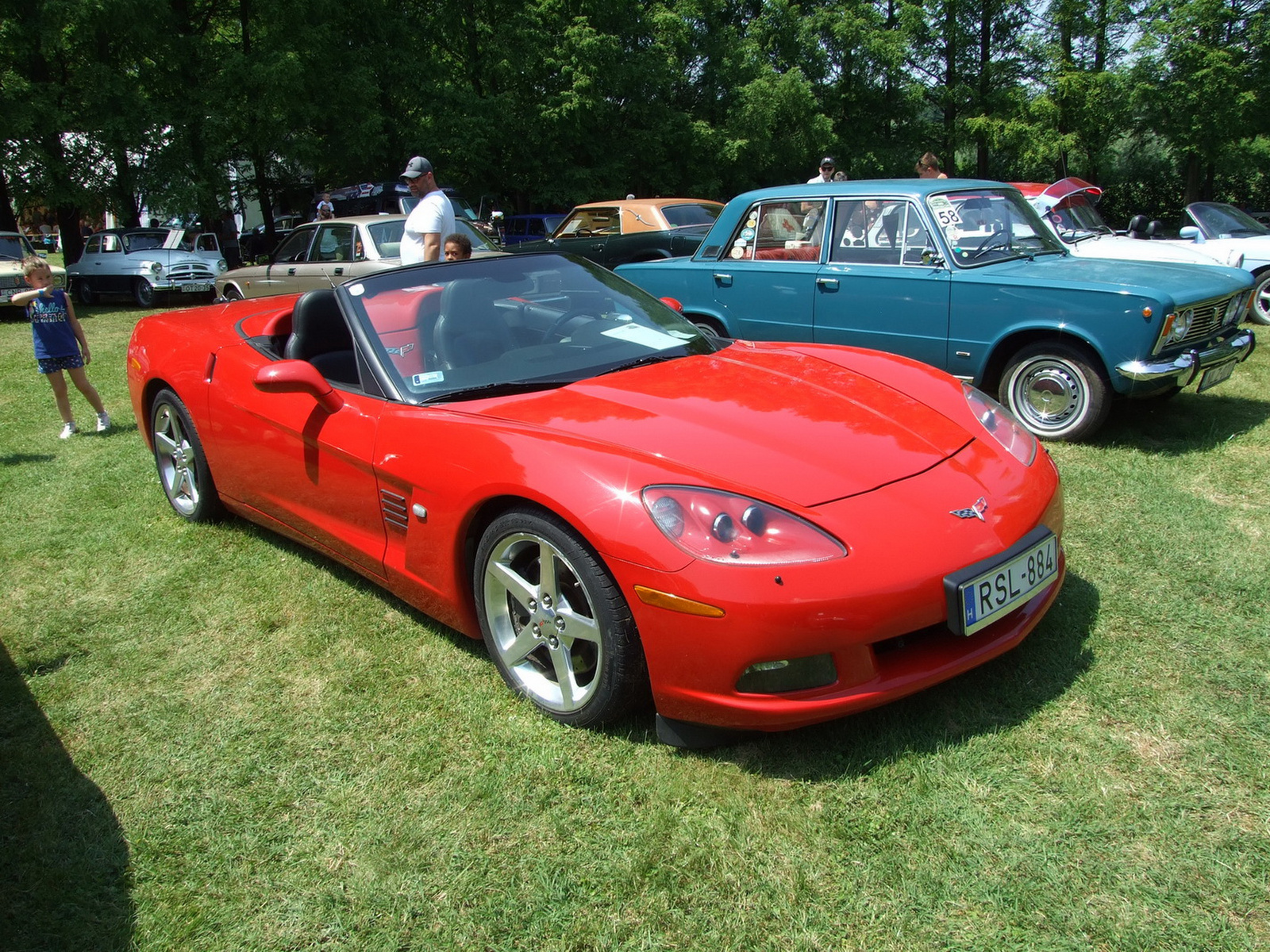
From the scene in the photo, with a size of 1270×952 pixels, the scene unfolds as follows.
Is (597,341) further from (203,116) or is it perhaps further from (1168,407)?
(203,116)

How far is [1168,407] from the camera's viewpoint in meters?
6.05

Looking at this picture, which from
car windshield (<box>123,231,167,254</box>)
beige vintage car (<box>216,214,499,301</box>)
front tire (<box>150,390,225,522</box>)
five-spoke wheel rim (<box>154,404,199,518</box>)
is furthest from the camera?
car windshield (<box>123,231,167,254</box>)

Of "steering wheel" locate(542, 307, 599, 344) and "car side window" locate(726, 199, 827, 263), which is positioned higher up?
"car side window" locate(726, 199, 827, 263)

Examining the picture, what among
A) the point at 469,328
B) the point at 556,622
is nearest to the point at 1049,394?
the point at 469,328

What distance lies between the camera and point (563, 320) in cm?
359

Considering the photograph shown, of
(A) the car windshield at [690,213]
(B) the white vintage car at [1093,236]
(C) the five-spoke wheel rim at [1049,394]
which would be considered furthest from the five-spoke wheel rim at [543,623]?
(A) the car windshield at [690,213]

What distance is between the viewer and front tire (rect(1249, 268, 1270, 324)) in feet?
30.1

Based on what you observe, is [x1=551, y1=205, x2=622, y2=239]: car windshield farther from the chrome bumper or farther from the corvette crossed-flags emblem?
the corvette crossed-flags emblem

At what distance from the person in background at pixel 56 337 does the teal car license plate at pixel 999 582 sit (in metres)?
6.43

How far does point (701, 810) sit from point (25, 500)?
478cm

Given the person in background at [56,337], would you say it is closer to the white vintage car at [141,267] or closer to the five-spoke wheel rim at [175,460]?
the five-spoke wheel rim at [175,460]

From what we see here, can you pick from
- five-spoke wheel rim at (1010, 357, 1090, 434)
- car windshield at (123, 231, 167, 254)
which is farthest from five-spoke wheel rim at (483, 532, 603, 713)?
car windshield at (123, 231, 167, 254)

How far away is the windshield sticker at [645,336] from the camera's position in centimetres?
357

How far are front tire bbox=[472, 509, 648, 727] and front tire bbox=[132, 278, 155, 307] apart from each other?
16063 millimetres
